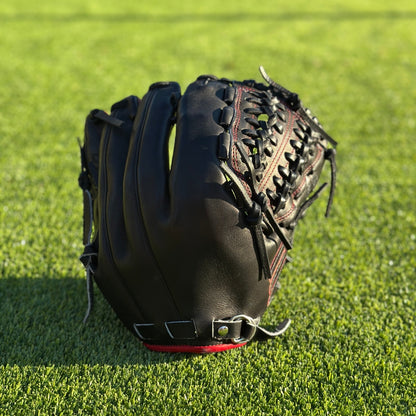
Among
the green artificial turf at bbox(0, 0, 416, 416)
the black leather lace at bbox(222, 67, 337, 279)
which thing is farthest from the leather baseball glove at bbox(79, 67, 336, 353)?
the green artificial turf at bbox(0, 0, 416, 416)

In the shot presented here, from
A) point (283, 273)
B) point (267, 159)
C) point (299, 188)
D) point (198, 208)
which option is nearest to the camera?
point (198, 208)

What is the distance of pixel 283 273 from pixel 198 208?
0.85m

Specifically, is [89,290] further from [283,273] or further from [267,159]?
[283,273]

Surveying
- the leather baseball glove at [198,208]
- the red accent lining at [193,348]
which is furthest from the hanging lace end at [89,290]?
the red accent lining at [193,348]

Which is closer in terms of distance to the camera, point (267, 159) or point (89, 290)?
point (267, 159)

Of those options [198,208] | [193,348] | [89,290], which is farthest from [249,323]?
[89,290]

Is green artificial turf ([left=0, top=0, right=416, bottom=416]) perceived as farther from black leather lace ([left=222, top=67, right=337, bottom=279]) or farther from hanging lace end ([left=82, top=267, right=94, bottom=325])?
black leather lace ([left=222, top=67, right=337, bottom=279])

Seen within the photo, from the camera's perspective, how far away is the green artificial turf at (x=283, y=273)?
1.48 metres

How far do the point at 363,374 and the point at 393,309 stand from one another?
38 cm

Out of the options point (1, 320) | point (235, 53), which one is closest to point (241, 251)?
point (1, 320)

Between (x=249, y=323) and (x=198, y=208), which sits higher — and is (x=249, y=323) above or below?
below

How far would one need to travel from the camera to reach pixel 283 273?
2023mm

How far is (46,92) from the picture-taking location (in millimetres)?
3605

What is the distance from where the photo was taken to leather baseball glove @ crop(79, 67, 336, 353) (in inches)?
51.8
